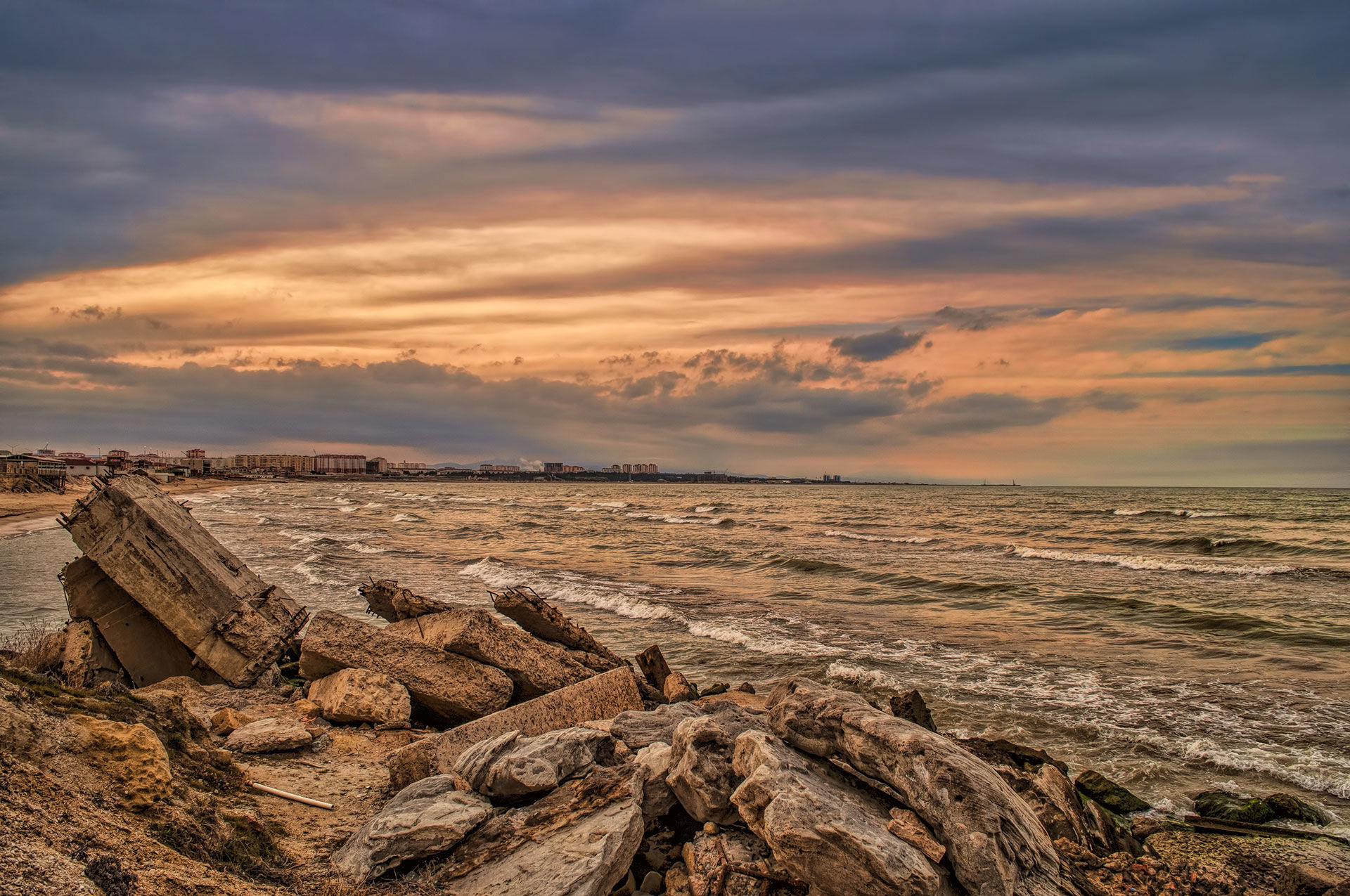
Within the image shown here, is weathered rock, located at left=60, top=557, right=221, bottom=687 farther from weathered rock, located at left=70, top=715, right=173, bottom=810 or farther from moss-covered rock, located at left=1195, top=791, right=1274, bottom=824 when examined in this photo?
moss-covered rock, located at left=1195, top=791, right=1274, bottom=824

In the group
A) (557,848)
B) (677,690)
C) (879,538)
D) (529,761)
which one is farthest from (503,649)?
(879,538)

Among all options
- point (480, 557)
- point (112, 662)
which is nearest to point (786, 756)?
point (112, 662)

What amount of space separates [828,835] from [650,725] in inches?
109

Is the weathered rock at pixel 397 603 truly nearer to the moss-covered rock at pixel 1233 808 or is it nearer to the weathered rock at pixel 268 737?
the weathered rock at pixel 268 737

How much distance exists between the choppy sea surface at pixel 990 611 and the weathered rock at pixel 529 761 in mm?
6414

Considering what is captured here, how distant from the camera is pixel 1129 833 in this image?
693 cm

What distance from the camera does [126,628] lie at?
10.3 metres

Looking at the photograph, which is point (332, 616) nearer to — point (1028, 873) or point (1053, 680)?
point (1028, 873)

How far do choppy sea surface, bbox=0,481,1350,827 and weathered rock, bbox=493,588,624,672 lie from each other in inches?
96.6

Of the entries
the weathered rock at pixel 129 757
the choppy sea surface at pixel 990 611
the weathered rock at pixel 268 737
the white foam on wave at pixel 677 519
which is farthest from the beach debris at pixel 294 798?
the white foam on wave at pixel 677 519

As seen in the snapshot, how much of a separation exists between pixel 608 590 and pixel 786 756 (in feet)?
56.3

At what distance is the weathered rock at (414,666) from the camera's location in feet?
29.4

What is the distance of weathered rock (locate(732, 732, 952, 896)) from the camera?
442 cm

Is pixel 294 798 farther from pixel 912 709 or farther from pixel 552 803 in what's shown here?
pixel 912 709
